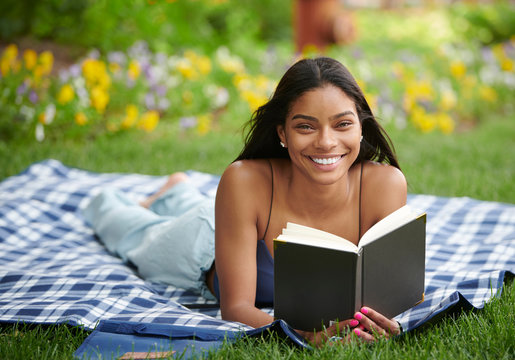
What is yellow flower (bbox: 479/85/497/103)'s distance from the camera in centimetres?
747

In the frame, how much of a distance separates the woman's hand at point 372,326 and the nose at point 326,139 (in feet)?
1.96

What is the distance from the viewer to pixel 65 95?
5660 millimetres

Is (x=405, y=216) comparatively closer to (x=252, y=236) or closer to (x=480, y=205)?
(x=252, y=236)

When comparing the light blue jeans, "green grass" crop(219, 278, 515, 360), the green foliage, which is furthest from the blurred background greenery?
"green grass" crop(219, 278, 515, 360)

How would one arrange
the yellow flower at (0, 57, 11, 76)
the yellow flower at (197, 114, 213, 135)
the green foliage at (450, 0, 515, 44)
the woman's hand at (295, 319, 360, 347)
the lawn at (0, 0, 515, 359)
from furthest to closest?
the green foliage at (450, 0, 515, 44)
the yellow flower at (197, 114, 213, 135)
the yellow flower at (0, 57, 11, 76)
the lawn at (0, 0, 515, 359)
the woman's hand at (295, 319, 360, 347)

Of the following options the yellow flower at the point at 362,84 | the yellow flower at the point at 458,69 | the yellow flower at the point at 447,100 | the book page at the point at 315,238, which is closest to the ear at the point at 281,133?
the book page at the point at 315,238

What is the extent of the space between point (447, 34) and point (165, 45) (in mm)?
6415

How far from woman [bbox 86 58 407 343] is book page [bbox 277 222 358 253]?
0.99ft

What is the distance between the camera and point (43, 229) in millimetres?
4117

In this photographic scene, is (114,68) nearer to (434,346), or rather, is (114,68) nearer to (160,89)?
(160,89)

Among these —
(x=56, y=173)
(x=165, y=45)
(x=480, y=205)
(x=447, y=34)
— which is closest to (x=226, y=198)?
(x=480, y=205)

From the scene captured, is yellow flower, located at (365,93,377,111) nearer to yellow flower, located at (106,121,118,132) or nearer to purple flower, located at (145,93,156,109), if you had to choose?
purple flower, located at (145,93,156,109)

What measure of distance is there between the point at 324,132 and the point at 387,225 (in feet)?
1.37

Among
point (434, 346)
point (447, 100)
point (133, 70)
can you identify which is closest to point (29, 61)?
point (133, 70)
